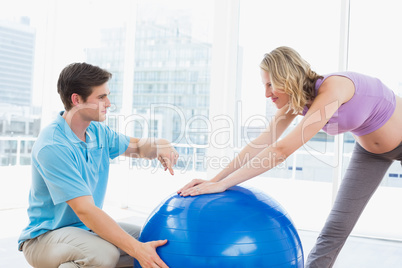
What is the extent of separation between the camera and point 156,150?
2055 mm

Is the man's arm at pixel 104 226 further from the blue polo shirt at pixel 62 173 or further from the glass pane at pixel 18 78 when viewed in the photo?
the glass pane at pixel 18 78

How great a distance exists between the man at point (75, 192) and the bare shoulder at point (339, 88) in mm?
840

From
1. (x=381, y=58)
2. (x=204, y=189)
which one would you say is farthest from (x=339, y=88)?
(x=381, y=58)

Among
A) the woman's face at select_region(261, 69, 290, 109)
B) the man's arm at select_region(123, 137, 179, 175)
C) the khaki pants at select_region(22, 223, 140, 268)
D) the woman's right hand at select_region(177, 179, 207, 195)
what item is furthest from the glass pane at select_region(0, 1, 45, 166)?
the woman's face at select_region(261, 69, 290, 109)

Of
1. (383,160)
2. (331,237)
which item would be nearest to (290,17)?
(383,160)

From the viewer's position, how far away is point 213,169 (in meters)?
3.86

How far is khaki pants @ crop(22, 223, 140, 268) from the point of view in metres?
1.58

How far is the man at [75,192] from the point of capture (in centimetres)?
153

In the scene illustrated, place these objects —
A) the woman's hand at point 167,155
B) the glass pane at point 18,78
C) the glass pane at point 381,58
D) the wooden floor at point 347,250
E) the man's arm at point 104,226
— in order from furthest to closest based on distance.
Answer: the glass pane at point 18,78 → the glass pane at point 381,58 → the wooden floor at point 347,250 → the woman's hand at point 167,155 → the man's arm at point 104,226

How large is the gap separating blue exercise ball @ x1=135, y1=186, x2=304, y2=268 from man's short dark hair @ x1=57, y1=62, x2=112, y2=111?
0.58 m

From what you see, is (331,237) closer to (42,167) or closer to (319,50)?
(42,167)

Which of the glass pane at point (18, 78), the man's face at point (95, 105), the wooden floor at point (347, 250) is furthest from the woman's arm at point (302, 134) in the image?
the glass pane at point (18, 78)

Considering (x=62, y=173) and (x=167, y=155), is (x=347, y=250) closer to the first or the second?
(x=167, y=155)

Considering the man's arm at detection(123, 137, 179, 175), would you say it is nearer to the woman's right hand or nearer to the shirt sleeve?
the woman's right hand
